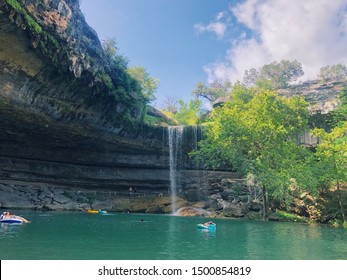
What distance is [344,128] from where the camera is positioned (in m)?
27.2

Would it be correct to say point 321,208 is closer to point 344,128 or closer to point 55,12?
point 344,128

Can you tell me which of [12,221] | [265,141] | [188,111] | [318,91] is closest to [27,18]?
[12,221]

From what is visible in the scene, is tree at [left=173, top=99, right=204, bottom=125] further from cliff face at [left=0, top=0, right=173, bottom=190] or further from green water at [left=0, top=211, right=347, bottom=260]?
green water at [left=0, top=211, right=347, bottom=260]

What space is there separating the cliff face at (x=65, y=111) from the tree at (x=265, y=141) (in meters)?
9.27

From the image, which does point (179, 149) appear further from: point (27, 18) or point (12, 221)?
point (27, 18)

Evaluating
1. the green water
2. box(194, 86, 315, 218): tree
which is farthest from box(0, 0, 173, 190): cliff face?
the green water

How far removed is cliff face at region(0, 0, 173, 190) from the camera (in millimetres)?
21641

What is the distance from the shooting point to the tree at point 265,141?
28469mm

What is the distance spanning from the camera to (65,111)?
2811 centimetres

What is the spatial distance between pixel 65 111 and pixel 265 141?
60.7 ft

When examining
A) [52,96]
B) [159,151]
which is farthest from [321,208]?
[52,96]

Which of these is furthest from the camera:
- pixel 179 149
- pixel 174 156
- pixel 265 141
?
pixel 174 156

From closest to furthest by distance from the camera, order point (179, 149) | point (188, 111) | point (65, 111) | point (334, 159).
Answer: point (334, 159)
point (65, 111)
point (179, 149)
point (188, 111)

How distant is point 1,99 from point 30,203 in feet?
52.1
